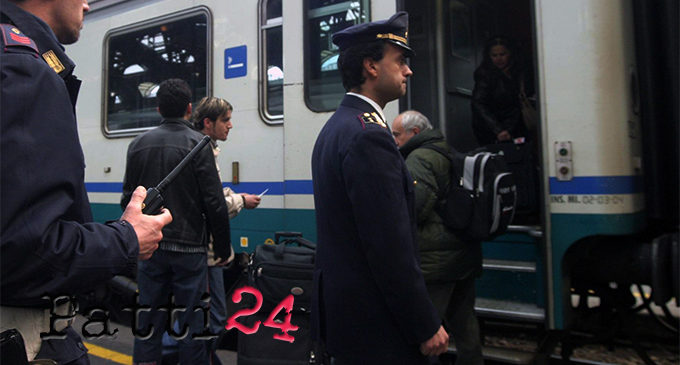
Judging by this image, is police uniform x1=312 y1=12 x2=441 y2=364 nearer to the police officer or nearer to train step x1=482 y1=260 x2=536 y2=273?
the police officer

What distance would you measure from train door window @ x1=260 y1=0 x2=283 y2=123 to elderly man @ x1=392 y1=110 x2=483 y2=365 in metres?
1.25

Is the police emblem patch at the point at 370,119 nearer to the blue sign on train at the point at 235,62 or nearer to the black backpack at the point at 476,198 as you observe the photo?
the black backpack at the point at 476,198

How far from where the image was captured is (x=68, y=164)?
1.12m

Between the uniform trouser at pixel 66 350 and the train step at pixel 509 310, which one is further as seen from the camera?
the train step at pixel 509 310

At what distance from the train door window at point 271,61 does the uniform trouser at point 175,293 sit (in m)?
1.31

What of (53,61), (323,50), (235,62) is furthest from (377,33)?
(235,62)

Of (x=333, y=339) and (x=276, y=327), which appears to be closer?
(x=333, y=339)

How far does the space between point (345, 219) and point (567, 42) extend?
199cm

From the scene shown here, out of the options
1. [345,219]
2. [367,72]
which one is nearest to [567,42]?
[367,72]

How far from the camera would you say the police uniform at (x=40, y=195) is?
40.7 inches

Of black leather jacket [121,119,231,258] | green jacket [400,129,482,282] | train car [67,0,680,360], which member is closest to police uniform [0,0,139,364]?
black leather jacket [121,119,231,258]

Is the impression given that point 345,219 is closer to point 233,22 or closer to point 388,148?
point 388,148

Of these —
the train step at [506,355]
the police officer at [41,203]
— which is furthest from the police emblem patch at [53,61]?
the train step at [506,355]

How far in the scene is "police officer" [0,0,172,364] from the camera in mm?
1036
